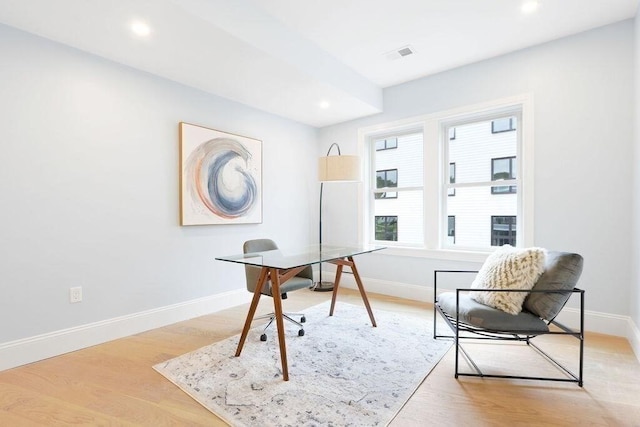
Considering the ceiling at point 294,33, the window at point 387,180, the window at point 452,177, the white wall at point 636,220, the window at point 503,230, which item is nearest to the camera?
the ceiling at point 294,33

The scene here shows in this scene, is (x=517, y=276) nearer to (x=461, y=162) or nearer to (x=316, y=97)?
(x=461, y=162)

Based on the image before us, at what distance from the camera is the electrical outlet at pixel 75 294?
249 cm

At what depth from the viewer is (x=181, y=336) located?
2.78 m

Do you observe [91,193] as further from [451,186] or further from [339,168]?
[451,186]

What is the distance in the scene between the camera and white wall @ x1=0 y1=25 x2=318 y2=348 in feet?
7.38

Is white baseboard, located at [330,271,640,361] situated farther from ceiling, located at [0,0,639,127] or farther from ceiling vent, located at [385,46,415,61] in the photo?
ceiling vent, located at [385,46,415,61]

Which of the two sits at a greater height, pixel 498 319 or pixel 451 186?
pixel 451 186

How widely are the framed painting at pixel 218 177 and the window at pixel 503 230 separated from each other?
8.71ft

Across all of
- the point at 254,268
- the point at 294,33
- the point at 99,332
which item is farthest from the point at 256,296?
the point at 294,33

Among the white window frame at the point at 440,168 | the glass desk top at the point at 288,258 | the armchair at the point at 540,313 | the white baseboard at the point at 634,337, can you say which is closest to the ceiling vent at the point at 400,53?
the white window frame at the point at 440,168

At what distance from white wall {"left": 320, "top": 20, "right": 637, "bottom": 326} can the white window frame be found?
76 mm

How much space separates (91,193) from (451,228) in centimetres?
360

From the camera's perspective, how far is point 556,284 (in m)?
1.97

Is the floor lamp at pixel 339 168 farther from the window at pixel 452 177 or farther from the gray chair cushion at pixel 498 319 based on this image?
the gray chair cushion at pixel 498 319
